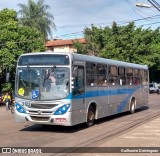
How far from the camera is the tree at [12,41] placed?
31609 millimetres

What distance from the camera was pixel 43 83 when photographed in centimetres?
1340

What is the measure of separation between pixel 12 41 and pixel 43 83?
20165 millimetres

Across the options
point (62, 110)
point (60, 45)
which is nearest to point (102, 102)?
point (62, 110)

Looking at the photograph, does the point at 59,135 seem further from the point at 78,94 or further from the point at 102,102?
the point at 102,102

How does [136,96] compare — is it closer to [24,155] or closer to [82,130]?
[82,130]

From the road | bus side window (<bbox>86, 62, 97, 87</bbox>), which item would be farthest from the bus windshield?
bus side window (<bbox>86, 62, 97, 87</bbox>)

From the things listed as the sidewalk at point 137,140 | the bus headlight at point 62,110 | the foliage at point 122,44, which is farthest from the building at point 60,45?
the bus headlight at point 62,110

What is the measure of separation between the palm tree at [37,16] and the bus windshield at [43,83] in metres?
35.6

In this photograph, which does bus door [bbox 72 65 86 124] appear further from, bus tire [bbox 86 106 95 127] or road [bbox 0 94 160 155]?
bus tire [bbox 86 106 95 127]

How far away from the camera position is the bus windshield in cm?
1328

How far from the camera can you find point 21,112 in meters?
13.8

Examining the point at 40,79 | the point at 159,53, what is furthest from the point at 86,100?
the point at 159,53

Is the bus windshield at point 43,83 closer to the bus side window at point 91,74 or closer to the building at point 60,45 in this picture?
the bus side window at point 91,74

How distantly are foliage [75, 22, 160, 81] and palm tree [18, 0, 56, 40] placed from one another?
199 inches
